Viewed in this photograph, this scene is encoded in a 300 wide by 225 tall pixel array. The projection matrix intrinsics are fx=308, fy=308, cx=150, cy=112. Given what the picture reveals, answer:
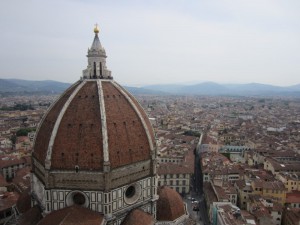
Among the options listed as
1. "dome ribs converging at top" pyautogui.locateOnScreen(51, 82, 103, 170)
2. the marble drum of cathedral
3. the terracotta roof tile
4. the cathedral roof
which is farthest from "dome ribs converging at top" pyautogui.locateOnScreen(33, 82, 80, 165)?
the terracotta roof tile

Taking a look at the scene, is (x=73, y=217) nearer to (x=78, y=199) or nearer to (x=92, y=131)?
(x=78, y=199)

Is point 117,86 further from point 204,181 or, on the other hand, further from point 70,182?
point 204,181

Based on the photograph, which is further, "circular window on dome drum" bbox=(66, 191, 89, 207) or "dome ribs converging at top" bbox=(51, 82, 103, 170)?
"circular window on dome drum" bbox=(66, 191, 89, 207)

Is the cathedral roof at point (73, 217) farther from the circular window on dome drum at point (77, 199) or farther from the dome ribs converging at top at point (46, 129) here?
the dome ribs converging at top at point (46, 129)

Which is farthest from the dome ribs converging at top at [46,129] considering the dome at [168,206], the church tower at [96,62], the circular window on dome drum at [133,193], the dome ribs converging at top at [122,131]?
the dome at [168,206]

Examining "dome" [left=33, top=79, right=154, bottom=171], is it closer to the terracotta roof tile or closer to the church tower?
the church tower

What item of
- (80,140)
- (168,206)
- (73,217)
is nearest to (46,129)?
(80,140)

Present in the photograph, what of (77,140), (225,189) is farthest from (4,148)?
(77,140)
